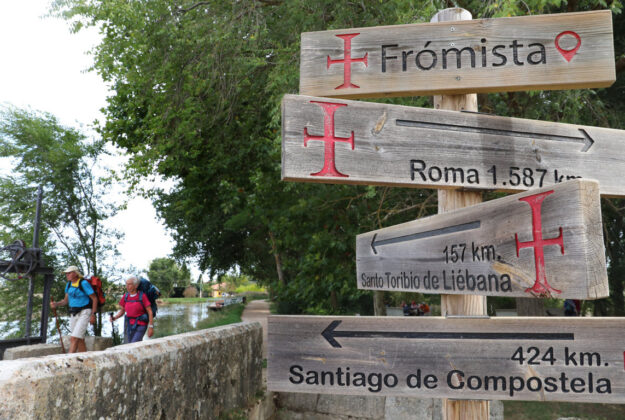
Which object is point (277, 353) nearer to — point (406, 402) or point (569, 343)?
point (569, 343)

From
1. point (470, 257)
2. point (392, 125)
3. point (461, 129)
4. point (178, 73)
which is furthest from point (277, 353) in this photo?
A: point (178, 73)

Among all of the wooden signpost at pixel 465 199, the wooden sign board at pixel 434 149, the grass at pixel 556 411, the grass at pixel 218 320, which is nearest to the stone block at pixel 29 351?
the grass at pixel 218 320

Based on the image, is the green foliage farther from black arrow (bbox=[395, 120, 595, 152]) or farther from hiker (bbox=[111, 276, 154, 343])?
black arrow (bbox=[395, 120, 595, 152])

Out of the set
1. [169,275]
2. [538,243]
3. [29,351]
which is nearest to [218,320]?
[29,351]

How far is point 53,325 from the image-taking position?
12.7m

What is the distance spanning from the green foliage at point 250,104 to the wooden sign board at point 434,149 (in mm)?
3570

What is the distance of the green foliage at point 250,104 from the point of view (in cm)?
724

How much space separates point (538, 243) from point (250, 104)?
958cm

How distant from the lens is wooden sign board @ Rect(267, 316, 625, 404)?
1760 millimetres

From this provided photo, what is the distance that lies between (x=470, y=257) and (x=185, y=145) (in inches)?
356

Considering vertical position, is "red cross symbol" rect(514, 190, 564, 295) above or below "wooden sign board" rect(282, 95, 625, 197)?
below

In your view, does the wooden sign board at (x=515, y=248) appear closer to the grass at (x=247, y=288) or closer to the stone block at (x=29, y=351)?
the stone block at (x=29, y=351)

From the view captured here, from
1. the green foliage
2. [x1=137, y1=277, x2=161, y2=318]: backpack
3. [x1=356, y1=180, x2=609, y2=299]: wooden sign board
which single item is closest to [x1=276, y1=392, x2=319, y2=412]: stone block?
the green foliage

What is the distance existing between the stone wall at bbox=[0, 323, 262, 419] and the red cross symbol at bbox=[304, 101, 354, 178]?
1736mm
